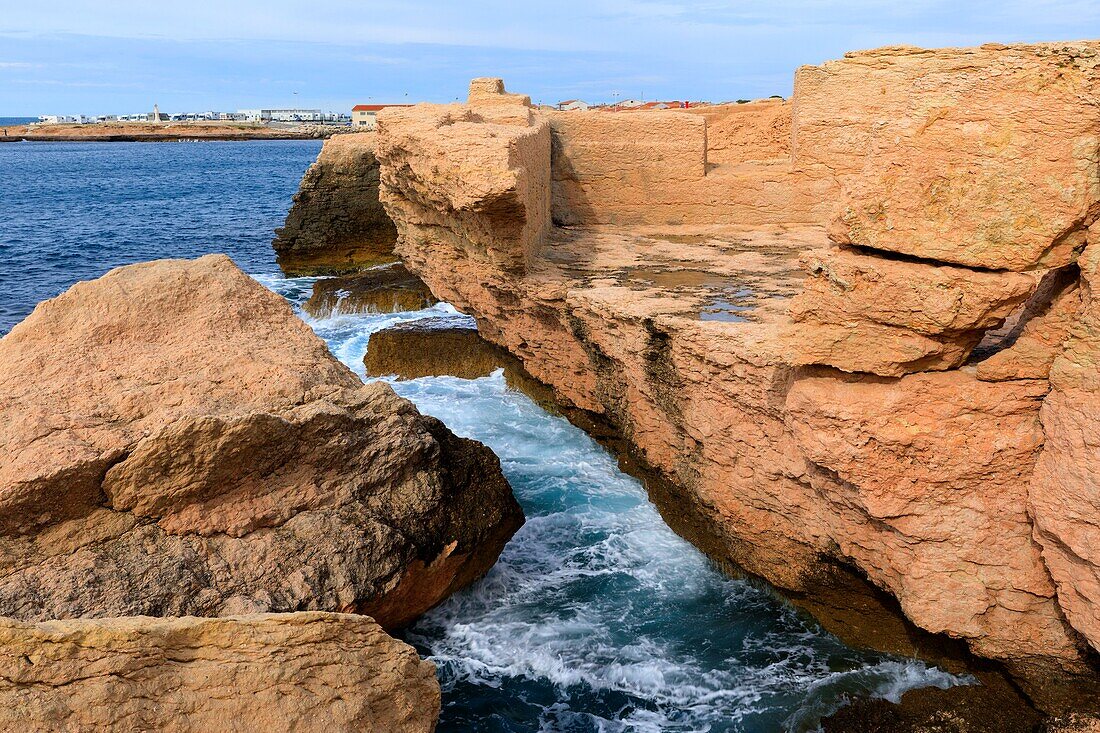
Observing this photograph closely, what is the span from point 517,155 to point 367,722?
550cm

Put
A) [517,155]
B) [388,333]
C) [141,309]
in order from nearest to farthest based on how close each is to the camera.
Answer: [141,309], [517,155], [388,333]

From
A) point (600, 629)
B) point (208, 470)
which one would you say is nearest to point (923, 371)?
point (600, 629)

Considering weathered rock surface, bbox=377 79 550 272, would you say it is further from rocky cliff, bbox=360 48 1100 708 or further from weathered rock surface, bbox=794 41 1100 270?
weathered rock surface, bbox=794 41 1100 270

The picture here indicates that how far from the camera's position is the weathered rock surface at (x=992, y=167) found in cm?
394

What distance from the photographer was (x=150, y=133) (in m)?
95.4

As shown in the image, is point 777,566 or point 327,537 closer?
point 327,537

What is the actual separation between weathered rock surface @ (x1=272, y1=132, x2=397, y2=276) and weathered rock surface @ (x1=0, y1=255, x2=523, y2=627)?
39.3ft

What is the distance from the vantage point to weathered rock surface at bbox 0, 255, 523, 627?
14.5 ft

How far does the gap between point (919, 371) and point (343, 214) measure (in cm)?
1514

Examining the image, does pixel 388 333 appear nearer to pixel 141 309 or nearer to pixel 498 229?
pixel 498 229

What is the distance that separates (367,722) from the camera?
3.74 meters

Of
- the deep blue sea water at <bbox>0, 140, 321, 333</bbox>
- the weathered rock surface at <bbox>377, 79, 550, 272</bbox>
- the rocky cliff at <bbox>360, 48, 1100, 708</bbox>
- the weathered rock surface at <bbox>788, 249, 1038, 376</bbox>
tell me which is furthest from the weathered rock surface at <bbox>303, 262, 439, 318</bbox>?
the weathered rock surface at <bbox>788, 249, 1038, 376</bbox>

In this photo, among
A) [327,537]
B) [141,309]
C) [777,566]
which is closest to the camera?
[327,537]

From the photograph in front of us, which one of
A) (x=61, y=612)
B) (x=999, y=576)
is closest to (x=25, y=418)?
(x=61, y=612)
